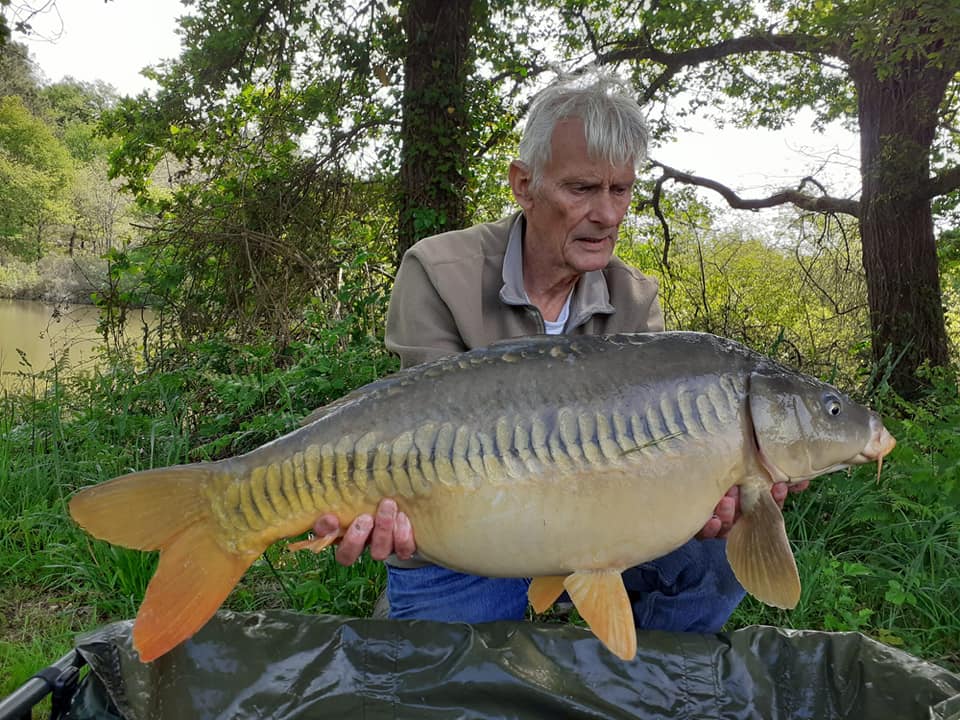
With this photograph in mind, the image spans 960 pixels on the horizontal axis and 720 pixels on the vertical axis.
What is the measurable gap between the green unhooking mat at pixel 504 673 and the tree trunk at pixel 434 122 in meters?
2.80

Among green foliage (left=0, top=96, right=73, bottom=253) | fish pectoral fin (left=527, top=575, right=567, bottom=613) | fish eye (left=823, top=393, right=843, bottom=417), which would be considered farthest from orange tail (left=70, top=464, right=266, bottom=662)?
green foliage (left=0, top=96, right=73, bottom=253)

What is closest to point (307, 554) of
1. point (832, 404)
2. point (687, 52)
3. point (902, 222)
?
point (832, 404)

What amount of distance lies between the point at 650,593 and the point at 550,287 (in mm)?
649

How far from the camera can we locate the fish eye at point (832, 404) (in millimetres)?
1130

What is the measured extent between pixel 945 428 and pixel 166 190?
4458 millimetres

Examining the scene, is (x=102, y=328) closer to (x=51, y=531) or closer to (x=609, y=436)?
(x=51, y=531)

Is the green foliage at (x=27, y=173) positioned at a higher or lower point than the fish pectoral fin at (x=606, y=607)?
higher

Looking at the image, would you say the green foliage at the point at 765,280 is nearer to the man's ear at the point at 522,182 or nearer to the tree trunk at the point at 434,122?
the tree trunk at the point at 434,122

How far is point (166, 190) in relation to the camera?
4.88 m

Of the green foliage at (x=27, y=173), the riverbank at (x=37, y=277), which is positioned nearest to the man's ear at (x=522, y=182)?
the riverbank at (x=37, y=277)

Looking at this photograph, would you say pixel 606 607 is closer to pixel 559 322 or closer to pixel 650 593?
pixel 650 593

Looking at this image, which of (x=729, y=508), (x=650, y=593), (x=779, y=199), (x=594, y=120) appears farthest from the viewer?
(x=779, y=199)

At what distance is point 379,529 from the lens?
1.13 m

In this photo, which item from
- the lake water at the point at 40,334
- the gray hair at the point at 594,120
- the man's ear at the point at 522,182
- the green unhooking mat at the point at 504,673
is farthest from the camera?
the lake water at the point at 40,334
